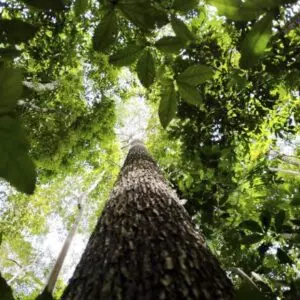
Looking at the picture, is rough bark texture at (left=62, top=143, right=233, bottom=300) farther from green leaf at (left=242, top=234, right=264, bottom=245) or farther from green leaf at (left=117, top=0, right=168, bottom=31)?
green leaf at (left=117, top=0, right=168, bottom=31)

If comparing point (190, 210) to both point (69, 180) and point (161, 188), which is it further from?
point (69, 180)

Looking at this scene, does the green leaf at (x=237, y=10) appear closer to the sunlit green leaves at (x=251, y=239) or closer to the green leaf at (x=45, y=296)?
the green leaf at (x=45, y=296)

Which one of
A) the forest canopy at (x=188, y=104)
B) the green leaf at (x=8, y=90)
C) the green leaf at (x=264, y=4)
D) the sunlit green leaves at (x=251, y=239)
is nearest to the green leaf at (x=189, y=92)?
the forest canopy at (x=188, y=104)

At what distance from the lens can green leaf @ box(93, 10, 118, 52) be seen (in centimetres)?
74

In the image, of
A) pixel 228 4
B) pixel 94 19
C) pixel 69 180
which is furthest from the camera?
pixel 69 180

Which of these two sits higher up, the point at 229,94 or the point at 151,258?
the point at 229,94

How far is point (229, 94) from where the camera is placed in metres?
3.43

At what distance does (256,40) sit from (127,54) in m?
0.37

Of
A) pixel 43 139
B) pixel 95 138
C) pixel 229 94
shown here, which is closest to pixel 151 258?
pixel 229 94

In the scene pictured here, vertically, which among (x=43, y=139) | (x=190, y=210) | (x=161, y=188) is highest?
(x=43, y=139)

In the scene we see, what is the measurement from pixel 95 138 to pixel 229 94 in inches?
170

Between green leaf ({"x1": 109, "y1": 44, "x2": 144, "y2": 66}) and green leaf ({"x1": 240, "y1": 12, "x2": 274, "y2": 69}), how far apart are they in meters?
0.30

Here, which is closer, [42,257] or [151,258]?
[151,258]

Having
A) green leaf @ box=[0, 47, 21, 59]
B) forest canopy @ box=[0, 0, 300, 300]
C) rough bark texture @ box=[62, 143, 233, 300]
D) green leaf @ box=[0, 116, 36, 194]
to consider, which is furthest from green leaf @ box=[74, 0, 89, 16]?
rough bark texture @ box=[62, 143, 233, 300]
